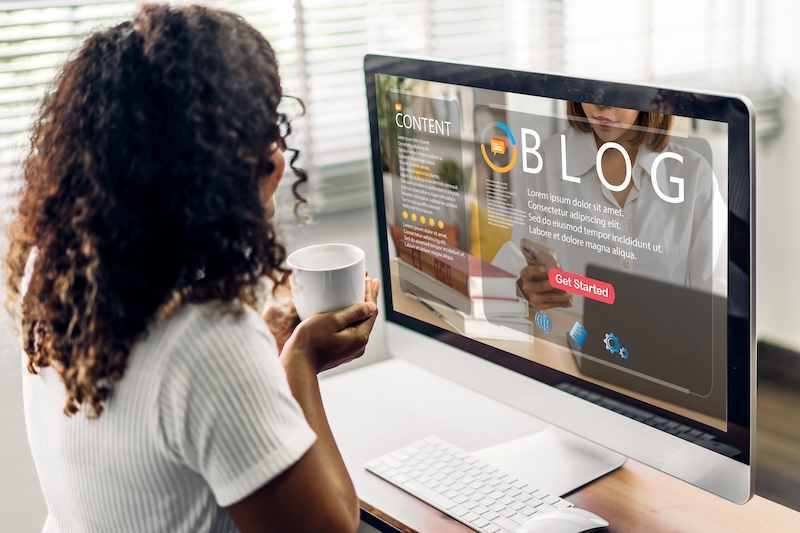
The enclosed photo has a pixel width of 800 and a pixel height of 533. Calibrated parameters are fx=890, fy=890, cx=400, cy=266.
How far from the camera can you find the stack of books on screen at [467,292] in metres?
1.15

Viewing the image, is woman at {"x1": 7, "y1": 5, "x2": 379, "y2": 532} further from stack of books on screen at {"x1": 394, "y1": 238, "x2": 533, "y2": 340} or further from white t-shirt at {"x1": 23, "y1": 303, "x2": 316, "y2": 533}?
stack of books on screen at {"x1": 394, "y1": 238, "x2": 533, "y2": 340}

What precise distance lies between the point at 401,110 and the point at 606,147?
0.36m

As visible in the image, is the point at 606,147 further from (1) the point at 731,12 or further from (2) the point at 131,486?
(1) the point at 731,12

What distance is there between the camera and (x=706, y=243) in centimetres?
91

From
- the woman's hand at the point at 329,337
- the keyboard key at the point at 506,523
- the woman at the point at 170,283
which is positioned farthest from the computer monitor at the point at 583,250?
the woman at the point at 170,283

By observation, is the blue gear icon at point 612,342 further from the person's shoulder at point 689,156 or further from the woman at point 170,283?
the woman at point 170,283

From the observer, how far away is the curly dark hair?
2.49 ft

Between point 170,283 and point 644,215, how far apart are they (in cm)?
50

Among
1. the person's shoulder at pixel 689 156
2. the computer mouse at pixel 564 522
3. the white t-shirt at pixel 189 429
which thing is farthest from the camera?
the computer mouse at pixel 564 522

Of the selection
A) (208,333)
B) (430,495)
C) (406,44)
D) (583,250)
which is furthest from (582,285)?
(406,44)

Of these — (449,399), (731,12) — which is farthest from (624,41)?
(449,399)

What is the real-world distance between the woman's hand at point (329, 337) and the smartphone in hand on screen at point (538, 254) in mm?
204

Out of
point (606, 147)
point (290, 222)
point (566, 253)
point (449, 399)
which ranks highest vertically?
point (606, 147)

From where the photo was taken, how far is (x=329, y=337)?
1.03m
